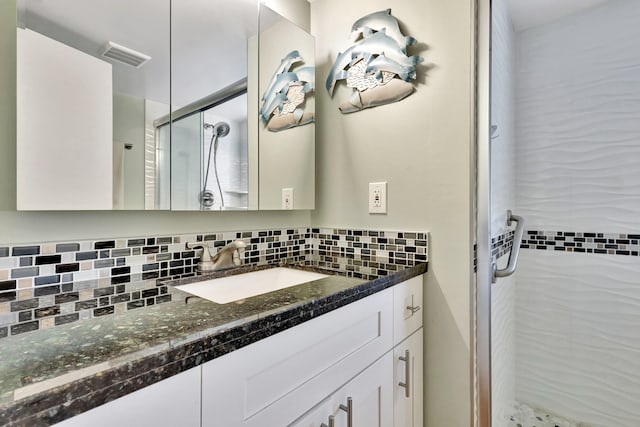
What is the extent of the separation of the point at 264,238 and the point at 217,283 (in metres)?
0.33

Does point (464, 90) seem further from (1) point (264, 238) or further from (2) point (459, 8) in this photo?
(1) point (264, 238)

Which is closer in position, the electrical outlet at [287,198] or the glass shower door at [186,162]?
the glass shower door at [186,162]

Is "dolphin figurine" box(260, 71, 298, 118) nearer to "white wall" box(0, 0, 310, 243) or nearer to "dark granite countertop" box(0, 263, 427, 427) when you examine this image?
"white wall" box(0, 0, 310, 243)

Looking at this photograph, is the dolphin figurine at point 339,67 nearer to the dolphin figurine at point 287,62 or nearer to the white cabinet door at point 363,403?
the dolphin figurine at point 287,62

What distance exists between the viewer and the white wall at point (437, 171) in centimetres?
113

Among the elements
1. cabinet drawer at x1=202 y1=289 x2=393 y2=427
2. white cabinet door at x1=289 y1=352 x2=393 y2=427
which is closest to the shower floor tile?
white cabinet door at x1=289 y1=352 x2=393 y2=427

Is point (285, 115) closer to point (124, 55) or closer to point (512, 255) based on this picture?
point (124, 55)

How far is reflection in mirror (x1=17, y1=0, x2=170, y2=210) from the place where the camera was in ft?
2.49

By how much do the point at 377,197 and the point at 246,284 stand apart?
0.62 m

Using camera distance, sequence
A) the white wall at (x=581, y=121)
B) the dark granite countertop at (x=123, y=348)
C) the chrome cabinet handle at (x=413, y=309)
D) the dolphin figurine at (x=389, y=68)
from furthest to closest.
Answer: the white wall at (x=581, y=121) → the dolphin figurine at (x=389, y=68) → the chrome cabinet handle at (x=413, y=309) → the dark granite countertop at (x=123, y=348)

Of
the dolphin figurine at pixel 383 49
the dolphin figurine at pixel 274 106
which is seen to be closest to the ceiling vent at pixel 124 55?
the dolphin figurine at pixel 274 106

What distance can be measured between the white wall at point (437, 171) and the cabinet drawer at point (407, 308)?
58mm

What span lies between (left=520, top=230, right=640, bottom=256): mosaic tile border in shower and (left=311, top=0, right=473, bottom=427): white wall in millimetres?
1000

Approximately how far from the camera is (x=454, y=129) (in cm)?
114
